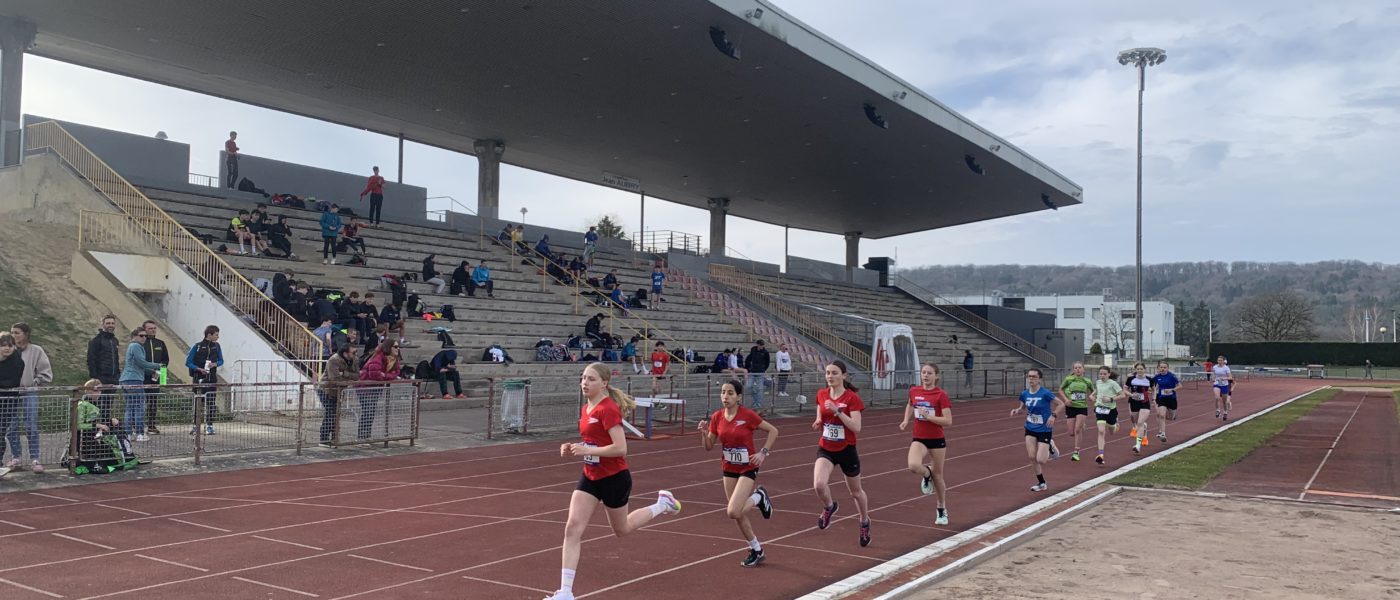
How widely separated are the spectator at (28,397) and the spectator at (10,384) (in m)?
0.01

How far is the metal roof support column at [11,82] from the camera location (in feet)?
79.3

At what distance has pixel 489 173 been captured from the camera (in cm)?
3719

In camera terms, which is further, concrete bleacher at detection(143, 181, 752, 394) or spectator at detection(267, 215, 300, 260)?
spectator at detection(267, 215, 300, 260)

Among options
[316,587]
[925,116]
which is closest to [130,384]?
[316,587]

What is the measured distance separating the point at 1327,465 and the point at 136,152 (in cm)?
3021

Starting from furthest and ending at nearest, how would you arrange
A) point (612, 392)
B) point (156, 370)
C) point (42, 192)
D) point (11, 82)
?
point (11, 82)
point (42, 192)
point (156, 370)
point (612, 392)

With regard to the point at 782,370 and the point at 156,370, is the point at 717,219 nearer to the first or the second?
the point at 782,370

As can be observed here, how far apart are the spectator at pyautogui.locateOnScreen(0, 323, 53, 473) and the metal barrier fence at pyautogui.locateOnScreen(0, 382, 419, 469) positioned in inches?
0.6

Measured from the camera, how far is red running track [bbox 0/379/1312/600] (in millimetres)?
7070

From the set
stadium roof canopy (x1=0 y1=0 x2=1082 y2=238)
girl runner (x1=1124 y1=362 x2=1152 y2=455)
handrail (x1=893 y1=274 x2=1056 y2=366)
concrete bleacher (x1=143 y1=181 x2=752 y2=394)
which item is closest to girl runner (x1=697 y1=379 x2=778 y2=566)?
concrete bleacher (x1=143 y1=181 x2=752 y2=394)

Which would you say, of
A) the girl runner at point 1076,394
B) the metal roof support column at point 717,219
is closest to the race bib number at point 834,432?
the girl runner at point 1076,394

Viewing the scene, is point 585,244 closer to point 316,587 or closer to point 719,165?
point 719,165

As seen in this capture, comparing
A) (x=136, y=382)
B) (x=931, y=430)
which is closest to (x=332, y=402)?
(x=136, y=382)

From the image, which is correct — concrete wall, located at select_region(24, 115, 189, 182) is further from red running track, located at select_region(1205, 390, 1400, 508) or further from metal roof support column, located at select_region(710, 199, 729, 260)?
red running track, located at select_region(1205, 390, 1400, 508)
